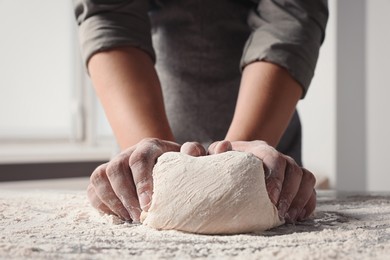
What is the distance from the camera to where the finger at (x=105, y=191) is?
21.7 inches

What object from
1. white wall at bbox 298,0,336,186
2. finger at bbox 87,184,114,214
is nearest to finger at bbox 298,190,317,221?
finger at bbox 87,184,114,214

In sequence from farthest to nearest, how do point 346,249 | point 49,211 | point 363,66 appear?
1. point 363,66
2. point 49,211
3. point 346,249

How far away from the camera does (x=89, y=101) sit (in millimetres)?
1956

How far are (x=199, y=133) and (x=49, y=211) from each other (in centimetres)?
35

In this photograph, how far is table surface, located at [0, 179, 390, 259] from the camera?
406 mm

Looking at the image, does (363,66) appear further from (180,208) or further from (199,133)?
(180,208)

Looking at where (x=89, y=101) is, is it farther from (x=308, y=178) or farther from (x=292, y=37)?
(x=308, y=178)

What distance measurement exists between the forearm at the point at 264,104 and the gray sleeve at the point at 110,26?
175mm

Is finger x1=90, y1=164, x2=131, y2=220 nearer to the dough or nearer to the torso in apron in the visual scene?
the dough

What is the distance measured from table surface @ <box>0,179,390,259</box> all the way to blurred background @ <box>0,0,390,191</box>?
110 cm

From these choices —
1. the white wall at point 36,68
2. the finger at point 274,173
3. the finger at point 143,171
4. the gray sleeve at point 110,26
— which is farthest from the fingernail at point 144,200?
the white wall at point 36,68

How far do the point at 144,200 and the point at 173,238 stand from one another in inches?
2.6

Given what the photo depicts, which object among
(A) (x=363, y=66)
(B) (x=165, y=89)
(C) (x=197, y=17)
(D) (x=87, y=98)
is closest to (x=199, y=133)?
(B) (x=165, y=89)

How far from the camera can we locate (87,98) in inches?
77.1
